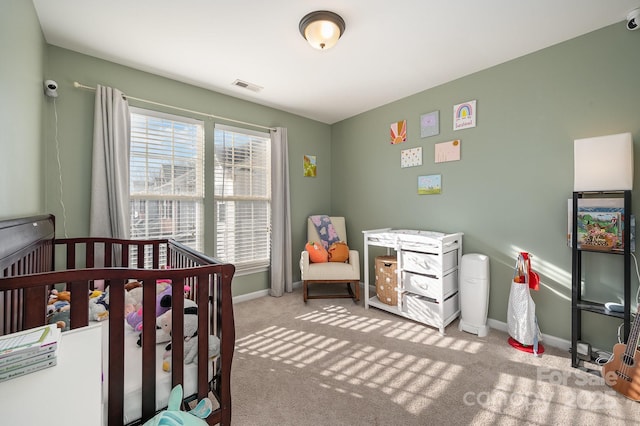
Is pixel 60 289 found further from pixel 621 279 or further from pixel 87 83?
Answer: pixel 621 279

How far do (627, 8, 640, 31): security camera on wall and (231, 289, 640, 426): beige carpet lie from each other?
7.62ft

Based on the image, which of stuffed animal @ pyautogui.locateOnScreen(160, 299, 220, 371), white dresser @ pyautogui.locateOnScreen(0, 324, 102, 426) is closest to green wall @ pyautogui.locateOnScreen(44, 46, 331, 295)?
stuffed animal @ pyautogui.locateOnScreen(160, 299, 220, 371)

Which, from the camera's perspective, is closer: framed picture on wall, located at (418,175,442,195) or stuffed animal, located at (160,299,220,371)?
stuffed animal, located at (160,299,220,371)

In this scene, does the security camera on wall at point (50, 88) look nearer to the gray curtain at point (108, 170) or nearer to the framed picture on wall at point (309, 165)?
the gray curtain at point (108, 170)

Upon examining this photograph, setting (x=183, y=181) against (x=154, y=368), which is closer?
(x=154, y=368)

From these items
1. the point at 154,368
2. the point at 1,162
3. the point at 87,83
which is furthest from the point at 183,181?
the point at 154,368

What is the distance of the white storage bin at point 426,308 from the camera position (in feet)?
7.99

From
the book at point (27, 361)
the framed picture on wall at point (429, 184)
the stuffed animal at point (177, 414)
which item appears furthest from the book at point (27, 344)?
the framed picture on wall at point (429, 184)

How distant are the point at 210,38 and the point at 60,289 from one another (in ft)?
7.28

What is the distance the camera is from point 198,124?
286 centimetres

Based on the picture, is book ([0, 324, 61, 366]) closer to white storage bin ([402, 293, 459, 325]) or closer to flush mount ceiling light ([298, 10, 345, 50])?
flush mount ceiling light ([298, 10, 345, 50])

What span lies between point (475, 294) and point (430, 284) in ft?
1.20

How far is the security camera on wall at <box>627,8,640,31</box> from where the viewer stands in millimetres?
1753

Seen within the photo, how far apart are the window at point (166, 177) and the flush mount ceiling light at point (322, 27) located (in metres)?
1.58
